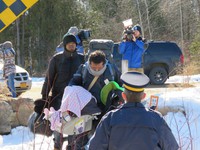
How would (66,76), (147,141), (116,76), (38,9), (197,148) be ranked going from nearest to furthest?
(147,141)
(116,76)
(66,76)
(197,148)
(38,9)

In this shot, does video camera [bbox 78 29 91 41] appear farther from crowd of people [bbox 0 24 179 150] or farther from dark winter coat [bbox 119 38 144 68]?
dark winter coat [bbox 119 38 144 68]

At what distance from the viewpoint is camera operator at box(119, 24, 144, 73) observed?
→ 27.7ft

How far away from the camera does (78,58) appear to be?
554 centimetres

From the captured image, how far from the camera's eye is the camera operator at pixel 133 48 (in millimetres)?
8430

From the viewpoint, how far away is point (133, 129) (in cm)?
289

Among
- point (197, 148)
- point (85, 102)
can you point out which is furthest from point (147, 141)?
point (197, 148)

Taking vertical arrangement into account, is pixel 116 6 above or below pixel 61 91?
above

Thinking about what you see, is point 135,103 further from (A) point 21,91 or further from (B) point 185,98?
(A) point 21,91

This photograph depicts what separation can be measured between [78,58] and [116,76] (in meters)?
0.77

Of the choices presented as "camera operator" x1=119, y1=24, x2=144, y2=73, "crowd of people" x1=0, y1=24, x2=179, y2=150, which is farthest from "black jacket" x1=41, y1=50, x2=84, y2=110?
"camera operator" x1=119, y1=24, x2=144, y2=73

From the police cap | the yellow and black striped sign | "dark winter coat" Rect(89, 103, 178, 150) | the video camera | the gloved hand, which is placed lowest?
the gloved hand

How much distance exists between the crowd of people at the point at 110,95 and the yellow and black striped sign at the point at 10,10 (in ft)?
3.09

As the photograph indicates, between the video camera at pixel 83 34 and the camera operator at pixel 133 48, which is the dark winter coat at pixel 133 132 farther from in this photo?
the camera operator at pixel 133 48

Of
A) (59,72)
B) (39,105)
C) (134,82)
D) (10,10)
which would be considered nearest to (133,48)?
(59,72)
